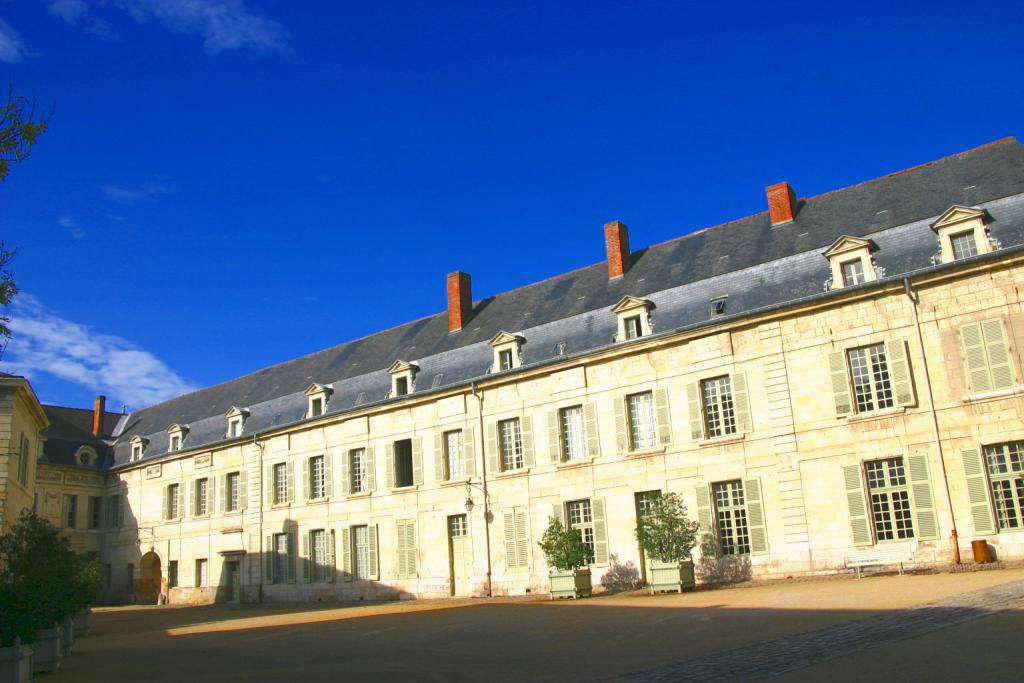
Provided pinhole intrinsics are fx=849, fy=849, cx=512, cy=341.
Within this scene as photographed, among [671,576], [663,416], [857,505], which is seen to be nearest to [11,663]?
[671,576]

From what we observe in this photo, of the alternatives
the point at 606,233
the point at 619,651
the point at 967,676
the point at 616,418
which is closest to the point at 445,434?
the point at 616,418

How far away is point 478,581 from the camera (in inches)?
870

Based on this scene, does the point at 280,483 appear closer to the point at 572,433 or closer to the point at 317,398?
the point at 317,398

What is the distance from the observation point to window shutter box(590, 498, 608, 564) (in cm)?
2008

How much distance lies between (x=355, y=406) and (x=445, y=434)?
369 cm

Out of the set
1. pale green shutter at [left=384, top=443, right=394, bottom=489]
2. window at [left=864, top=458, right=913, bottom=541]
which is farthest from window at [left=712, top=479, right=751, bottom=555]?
pale green shutter at [left=384, top=443, right=394, bottom=489]

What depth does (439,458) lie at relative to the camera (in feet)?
77.4

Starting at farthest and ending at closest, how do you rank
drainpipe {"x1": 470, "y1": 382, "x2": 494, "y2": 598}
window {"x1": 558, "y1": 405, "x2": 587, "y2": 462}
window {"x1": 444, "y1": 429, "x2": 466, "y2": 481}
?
window {"x1": 444, "y1": 429, "x2": 466, "y2": 481}, drainpipe {"x1": 470, "y1": 382, "x2": 494, "y2": 598}, window {"x1": 558, "y1": 405, "x2": 587, "y2": 462}

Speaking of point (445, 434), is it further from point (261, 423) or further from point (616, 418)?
point (261, 423)

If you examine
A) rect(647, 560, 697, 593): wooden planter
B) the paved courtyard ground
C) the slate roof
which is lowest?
the paved courtyard ground

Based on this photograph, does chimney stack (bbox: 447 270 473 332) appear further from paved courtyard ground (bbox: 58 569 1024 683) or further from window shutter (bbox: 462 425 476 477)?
paved courtyard ground (bbox: 58 569 1024 683)

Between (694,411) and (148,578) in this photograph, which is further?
(148,578)

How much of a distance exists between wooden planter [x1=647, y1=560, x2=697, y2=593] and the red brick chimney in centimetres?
914

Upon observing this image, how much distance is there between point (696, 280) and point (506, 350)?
5512 mm
